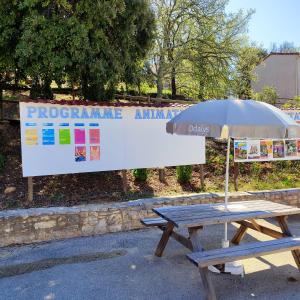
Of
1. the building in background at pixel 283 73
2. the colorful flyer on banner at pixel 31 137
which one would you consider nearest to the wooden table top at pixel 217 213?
the colorful flyer on banner at pixel 31 137

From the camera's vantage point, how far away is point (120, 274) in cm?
487

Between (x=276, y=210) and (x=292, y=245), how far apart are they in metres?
0.78

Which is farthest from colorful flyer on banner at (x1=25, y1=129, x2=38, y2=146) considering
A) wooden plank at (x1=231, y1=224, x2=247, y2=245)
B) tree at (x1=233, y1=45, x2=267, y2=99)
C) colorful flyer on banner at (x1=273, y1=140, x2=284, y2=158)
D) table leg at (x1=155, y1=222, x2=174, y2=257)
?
tree at (x1=233, y1=45, x2=267, y2=99)

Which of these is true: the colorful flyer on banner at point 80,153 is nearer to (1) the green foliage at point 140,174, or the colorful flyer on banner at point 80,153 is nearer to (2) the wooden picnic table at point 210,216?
(1) the green foliage at point 140,174

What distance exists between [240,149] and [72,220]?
4132 mm

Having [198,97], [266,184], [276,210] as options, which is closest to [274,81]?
[198,97]

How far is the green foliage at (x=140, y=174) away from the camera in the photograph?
336 inches

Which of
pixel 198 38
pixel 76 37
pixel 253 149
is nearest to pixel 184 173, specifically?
pixel 253 149

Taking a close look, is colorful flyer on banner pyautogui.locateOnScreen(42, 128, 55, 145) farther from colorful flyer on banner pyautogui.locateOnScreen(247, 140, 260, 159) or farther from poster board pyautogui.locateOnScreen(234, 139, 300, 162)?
colorful flyer on banner pyautogui.locateOnScreen(247, 140, 260, 159)

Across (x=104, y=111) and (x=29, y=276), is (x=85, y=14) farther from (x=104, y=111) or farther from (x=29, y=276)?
(x=29, y=276)

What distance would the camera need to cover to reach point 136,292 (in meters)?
4.38

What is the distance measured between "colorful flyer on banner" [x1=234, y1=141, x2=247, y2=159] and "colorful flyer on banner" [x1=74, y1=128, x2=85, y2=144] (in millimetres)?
3350

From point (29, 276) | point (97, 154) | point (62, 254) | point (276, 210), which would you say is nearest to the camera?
point (29, 276)

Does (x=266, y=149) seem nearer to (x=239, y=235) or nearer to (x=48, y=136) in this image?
(x=239, y=235)
